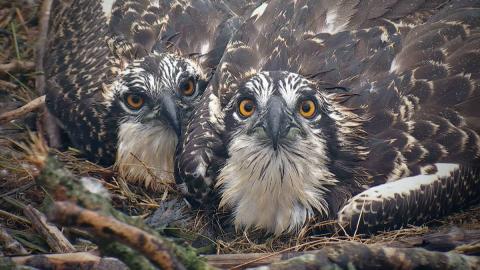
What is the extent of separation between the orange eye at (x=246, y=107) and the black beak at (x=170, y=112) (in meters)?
0.69

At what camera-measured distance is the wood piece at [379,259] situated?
12.7 ft

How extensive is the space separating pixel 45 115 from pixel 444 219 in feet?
10.1

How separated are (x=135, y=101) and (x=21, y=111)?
0.86m

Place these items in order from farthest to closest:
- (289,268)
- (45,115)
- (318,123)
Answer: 1. (45,115)
2. (318,123)
3. (289,268)

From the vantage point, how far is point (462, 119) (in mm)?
5168

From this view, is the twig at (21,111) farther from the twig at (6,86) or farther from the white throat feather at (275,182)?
the white throat feather at (275,182)

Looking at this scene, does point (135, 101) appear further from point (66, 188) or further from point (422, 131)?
point (66, 188)

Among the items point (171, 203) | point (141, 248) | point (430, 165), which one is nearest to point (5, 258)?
point (141, 248)

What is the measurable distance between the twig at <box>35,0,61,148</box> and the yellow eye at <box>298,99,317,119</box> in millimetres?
2128

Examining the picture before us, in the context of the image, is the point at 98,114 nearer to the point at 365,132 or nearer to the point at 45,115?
the point at 45,115

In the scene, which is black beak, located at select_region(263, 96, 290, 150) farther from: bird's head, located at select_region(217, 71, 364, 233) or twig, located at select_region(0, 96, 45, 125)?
twig, located at select_region(0, 96, 45, 125)

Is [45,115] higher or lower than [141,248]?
higher

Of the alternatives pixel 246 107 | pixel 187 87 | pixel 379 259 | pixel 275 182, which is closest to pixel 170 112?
pixel 187 87

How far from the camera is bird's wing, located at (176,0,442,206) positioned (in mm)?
5254
